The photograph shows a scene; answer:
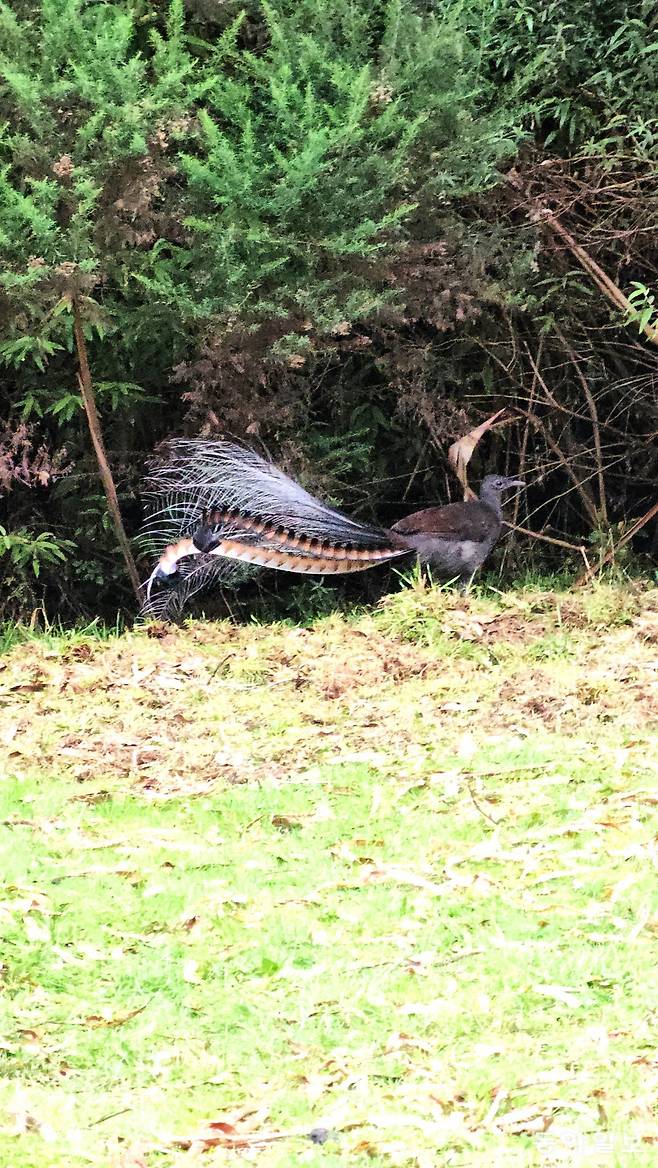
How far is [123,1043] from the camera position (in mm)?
3582

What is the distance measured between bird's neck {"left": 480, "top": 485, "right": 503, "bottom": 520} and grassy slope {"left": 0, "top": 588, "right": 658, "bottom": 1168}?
100cm

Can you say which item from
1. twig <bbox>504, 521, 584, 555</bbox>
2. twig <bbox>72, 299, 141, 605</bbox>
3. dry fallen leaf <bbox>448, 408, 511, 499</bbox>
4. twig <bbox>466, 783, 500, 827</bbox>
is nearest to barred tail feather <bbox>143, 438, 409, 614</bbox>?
twig <bbox>72, 299, 141, 605</bbox>

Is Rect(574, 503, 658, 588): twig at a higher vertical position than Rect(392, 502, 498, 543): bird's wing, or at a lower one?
lower

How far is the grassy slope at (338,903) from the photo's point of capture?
126 inches

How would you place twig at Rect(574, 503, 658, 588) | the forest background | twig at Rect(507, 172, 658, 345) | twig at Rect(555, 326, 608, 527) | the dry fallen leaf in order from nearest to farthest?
1. the forest background
2. twig at Rect(507, 172, 658, 345)
3. the dry fallen leaf
4. twig at Rect(574, 503, 658, 588)
5. twig at Rect(555, 326, 608, 527)

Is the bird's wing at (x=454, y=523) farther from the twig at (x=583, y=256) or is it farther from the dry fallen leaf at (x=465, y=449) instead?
the twig at (x=583, y=256)

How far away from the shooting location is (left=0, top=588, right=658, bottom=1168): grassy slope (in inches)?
126

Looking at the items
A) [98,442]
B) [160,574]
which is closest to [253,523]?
[160,574]

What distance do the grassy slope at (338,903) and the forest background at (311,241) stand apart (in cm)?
155

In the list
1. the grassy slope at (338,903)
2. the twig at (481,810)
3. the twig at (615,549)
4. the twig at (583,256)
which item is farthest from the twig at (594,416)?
the twig at (481,810)

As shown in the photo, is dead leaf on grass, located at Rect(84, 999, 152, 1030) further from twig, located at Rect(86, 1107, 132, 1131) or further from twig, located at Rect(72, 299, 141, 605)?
twig, located at Rect(72, 299, 141, 605)

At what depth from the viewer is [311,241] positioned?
7.60m

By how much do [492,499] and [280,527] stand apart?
1.14 m

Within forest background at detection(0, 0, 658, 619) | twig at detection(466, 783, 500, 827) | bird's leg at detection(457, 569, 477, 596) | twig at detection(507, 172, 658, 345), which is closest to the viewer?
twig at detection(466, 783, 500, 827)
